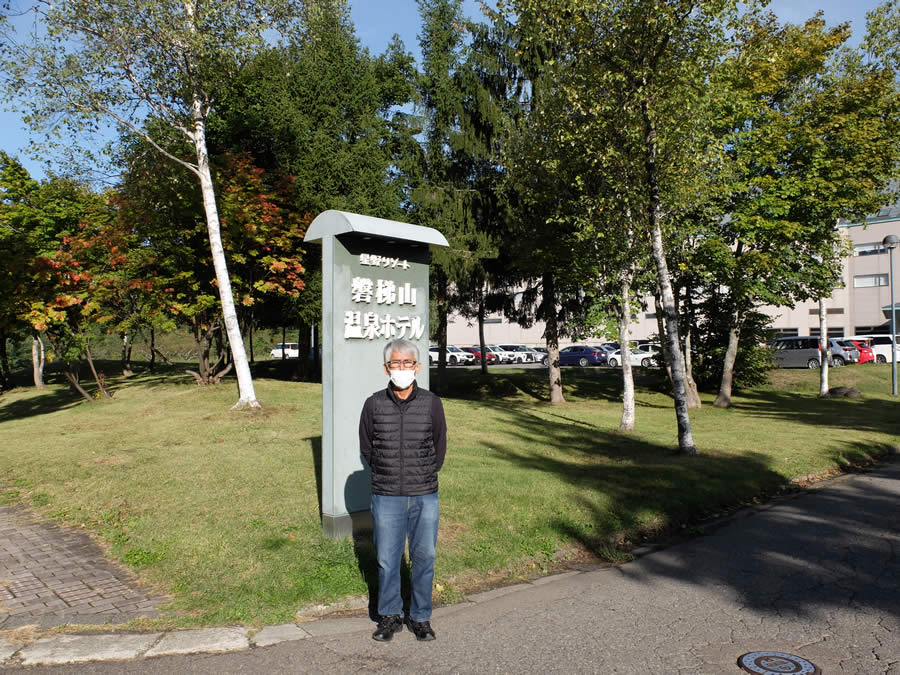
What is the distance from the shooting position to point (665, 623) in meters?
4.58

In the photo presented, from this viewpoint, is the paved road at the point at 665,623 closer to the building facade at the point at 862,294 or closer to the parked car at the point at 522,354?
the building facade at the point at 862,294

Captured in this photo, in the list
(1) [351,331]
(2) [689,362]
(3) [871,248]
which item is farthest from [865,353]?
(1) [351,331]

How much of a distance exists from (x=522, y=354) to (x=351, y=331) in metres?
48.0

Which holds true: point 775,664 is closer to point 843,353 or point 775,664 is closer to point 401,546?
point 401,546

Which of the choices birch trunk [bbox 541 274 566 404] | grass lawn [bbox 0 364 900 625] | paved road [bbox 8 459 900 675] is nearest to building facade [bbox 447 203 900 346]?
birch trunk [bbox 541 274 566 404]

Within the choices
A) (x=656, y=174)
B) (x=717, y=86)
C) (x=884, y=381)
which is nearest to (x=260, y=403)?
(x=656, y=174)

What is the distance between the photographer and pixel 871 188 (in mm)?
18750

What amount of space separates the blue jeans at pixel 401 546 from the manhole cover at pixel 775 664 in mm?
1968

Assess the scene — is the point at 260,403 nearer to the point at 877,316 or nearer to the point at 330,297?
the point at 330,297

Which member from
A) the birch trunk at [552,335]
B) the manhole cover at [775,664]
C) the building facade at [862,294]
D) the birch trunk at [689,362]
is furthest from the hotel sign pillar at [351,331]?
the building facade at [862,294]

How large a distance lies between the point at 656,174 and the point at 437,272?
11181 millimetres

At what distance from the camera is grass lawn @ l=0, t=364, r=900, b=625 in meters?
5.47

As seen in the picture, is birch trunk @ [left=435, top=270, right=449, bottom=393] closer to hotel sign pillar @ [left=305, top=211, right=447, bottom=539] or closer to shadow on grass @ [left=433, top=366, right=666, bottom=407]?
shadow on grass @ [left=433, top=366, right=666, bottom=407]

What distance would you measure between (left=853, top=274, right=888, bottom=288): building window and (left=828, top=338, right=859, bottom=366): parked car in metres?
18.2
